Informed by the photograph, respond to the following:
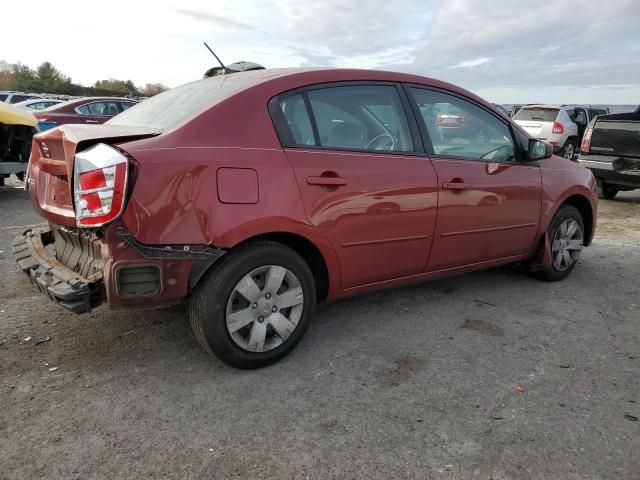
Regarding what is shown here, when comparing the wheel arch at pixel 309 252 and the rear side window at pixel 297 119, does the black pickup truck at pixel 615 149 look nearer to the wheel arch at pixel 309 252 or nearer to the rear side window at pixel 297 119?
the wheel arch at pixel 309 252

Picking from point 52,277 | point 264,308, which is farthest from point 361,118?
point 52,277

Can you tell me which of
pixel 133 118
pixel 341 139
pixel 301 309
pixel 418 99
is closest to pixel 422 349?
pixel 301 309

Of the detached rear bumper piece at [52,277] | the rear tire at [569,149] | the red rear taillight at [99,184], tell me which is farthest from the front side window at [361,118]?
the rear tire at [569,149]

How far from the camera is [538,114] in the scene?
15.5 m

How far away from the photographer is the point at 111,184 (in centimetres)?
250

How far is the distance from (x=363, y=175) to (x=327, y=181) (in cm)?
27

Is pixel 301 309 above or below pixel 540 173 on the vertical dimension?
below

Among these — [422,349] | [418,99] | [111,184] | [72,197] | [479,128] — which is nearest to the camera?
[111,184]

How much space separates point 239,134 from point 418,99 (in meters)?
1.46

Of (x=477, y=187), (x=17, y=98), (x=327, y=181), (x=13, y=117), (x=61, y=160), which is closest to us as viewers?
(x=61, y=160)

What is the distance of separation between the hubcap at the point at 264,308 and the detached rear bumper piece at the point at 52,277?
2.26ft

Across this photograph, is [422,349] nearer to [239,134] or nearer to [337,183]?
[337,183]

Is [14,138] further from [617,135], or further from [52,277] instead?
[617,135]

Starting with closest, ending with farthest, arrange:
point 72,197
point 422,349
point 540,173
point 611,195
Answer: point 72,197 → point 422,349 → point 540,173 → point 611,195
